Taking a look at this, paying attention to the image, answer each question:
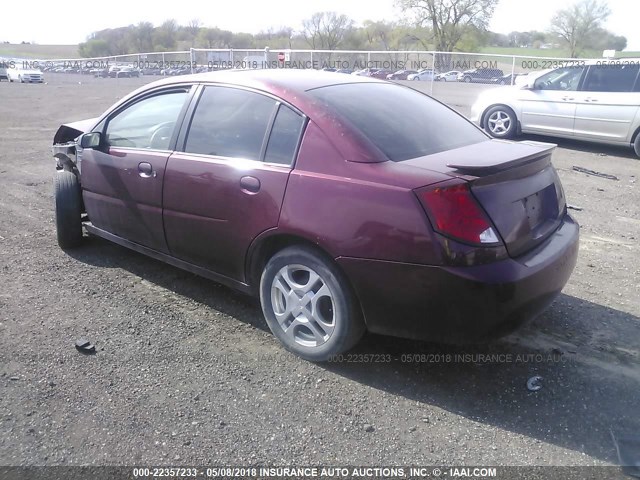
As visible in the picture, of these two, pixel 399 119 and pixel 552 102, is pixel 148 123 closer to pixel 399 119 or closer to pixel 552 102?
pixel 399 119

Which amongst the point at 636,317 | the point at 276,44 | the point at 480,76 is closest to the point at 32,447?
the point at 636,317

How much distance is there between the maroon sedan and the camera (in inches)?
107

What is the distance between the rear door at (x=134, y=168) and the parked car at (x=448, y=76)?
1760cm

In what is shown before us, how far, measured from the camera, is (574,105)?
10.3m

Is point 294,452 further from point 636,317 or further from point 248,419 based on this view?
point 636,317

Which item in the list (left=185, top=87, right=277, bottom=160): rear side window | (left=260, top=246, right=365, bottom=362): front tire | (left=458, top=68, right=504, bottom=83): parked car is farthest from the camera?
(left=458, top=68, right=504, bottom=83): parked car

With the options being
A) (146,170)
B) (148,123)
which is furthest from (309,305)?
(148,123)

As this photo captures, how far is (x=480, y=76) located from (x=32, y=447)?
20882mm

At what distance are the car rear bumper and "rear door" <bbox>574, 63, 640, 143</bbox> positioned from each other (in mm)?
8160

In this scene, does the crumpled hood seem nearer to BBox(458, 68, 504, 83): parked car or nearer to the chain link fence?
the chain link fence

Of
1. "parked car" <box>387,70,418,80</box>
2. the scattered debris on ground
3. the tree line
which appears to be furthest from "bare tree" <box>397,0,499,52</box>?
the scattered debris on ground

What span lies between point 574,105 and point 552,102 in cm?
44

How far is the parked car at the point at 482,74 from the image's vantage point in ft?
65.7

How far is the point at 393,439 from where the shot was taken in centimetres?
262
